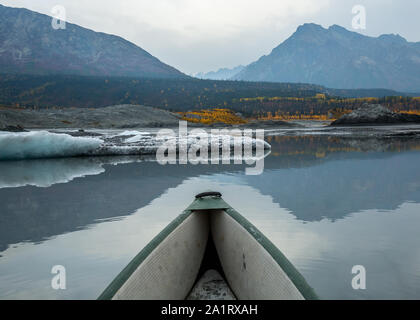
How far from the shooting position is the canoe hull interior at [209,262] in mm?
2576

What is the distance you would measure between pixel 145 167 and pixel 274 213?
7.10 m

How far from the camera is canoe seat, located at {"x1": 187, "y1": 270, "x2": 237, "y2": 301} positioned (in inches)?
131

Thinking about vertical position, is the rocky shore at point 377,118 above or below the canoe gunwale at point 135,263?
above

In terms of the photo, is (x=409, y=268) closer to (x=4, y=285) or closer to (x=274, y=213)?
(x=274, y=213)

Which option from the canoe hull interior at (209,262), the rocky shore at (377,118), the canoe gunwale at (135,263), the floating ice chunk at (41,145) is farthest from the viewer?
the rocky shore at (377,118)

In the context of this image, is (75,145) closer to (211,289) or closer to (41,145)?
(41,145)

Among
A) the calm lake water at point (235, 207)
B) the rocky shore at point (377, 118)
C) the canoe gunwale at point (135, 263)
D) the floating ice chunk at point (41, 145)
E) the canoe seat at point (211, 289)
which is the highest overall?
the rocky shore at point (377, 118)

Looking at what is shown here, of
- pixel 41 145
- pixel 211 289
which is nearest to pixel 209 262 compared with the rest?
pixel 211 289

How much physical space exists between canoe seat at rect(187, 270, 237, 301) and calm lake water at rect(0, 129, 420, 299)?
0.93 metres

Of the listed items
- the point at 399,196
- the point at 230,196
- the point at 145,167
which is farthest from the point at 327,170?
the point at 145,167

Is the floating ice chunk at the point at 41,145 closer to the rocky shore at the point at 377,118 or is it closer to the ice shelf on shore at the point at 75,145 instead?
the ice shelf on shore at the point at 75,145

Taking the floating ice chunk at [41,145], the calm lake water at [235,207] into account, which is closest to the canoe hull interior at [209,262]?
the calm lake water at [235,207]

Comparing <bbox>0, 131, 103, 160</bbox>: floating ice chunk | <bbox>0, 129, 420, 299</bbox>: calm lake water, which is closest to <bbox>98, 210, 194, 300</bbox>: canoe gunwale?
<bbox>0, 129, 420, 299</bbox>: calm lake water

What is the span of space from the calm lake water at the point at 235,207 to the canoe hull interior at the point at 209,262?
762 mm
